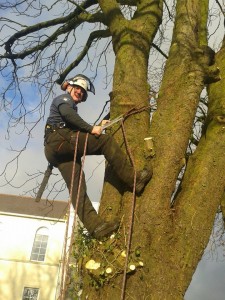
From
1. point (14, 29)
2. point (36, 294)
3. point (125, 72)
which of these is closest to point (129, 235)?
point (125, 72)

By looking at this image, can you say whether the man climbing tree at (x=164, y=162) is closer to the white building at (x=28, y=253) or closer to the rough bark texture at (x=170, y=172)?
the rough bark texture at (x=170, y=172)

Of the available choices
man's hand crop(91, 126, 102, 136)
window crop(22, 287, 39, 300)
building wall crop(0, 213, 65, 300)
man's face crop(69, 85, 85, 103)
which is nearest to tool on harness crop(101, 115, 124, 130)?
man's hand crop(91, 126, 102, 136)

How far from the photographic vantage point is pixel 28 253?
→ 23203mm

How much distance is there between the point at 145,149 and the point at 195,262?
3.16ft

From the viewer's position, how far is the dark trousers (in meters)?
3.17

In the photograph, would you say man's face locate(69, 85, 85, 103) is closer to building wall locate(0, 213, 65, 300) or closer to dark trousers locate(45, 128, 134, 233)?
dark trousers locate(45, 128, 134, 233)

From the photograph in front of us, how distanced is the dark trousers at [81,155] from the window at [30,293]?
20199mm

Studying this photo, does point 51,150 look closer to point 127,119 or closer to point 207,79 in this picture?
point 127,119

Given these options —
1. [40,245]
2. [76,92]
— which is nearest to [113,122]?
[76,92]

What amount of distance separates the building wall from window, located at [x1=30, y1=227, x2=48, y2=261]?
21cm

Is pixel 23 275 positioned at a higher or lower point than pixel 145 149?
higher

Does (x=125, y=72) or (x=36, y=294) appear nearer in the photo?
(x=125, y=72)

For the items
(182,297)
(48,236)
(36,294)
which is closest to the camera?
(182,297)

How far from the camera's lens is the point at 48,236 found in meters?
24.2
